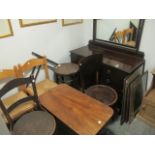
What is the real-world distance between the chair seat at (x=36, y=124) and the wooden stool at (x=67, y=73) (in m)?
0.80

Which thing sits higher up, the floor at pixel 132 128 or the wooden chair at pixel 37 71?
the wooden chair at pixel 37 71

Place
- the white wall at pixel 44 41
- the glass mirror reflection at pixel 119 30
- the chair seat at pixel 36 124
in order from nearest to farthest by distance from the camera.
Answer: the chair seat at pixel 36 124, the white wall at pixel 44 41, the glass mirror reflection at pixel 119 30

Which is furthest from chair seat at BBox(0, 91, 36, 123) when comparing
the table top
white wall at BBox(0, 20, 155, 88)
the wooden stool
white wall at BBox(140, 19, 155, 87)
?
white wall at BBox(140, 19, 155, 87)

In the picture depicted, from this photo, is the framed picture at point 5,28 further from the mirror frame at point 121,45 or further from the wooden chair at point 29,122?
the mirror frame at point 121,45

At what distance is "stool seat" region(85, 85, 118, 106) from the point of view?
189 centimetres

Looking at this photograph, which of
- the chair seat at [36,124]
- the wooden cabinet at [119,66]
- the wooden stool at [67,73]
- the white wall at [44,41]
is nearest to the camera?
the chair seat at [36,124]

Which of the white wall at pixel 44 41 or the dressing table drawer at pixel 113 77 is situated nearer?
the white wall at pixel 44 41

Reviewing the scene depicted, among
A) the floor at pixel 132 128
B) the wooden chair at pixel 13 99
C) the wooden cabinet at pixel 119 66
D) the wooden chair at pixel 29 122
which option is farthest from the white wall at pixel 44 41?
the floor at pixel 132 128

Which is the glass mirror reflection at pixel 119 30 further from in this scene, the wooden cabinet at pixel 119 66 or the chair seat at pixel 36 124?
the chair seat at pixel 36 124

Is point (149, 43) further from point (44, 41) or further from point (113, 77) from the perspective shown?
point (44, 41)

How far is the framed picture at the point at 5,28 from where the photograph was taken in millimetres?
1693

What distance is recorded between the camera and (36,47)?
2.13 metres

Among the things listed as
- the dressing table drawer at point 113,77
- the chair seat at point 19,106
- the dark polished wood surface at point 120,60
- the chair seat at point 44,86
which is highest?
the dark polished wood surface at point 120,60
